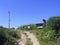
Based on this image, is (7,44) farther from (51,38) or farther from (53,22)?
(53,22)

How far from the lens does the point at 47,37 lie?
28.0 m

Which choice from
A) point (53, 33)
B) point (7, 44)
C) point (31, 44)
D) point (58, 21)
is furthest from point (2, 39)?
point (58, 21)

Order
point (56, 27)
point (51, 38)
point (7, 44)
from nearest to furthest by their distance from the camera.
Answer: point (7, 44) → point (51, 38) → point (56, 27)

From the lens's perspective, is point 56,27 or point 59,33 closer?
point 59,33

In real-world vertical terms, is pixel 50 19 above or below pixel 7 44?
above

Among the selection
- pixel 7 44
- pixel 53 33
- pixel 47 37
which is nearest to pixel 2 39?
pixel 7 44

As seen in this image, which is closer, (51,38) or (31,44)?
(31,44)

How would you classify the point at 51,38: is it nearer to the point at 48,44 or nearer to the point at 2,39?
the point at 48,44

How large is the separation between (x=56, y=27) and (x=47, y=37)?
391cm

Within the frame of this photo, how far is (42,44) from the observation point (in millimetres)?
23344

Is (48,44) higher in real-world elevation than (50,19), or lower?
lower

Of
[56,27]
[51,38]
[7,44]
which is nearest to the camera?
[7,44]

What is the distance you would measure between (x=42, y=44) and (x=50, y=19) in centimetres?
1031

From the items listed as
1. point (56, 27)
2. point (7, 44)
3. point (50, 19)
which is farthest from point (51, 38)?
point (7, 44)
